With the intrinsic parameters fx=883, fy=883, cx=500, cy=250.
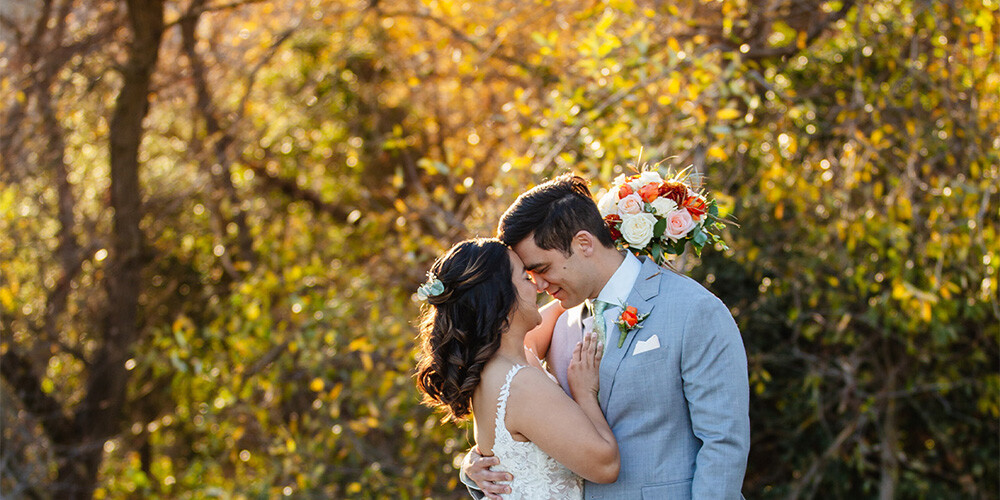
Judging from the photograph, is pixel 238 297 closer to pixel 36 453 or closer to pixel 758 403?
pixel 36 453

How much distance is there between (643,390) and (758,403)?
3311 millimetres

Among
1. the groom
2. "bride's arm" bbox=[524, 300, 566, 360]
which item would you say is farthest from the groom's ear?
"bride's arm" bbox=[524, 300, 566, 360]

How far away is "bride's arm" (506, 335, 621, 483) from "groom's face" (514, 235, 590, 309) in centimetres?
13

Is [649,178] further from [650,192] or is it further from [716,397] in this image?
[716,397]

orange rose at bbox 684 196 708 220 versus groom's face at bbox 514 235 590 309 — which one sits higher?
orange rose at bbox 684 196 708 220

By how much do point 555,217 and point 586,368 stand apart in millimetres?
423

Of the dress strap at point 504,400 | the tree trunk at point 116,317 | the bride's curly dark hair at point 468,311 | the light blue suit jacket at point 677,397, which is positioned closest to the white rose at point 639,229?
the light blue suit jacket at point 677,397

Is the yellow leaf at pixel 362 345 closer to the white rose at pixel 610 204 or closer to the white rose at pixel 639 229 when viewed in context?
the white rose at pixel 610 204

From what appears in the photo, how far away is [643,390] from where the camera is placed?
2.29 meters

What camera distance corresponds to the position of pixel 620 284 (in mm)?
2461

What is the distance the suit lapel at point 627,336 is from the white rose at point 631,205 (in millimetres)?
179

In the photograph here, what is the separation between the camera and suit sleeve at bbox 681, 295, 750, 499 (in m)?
2.17

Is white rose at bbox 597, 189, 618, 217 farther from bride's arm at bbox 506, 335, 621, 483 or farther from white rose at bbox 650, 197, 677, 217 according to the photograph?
bride's arm at bbox 506, 335, 621, 483

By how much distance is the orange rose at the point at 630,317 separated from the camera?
7.61 ft
